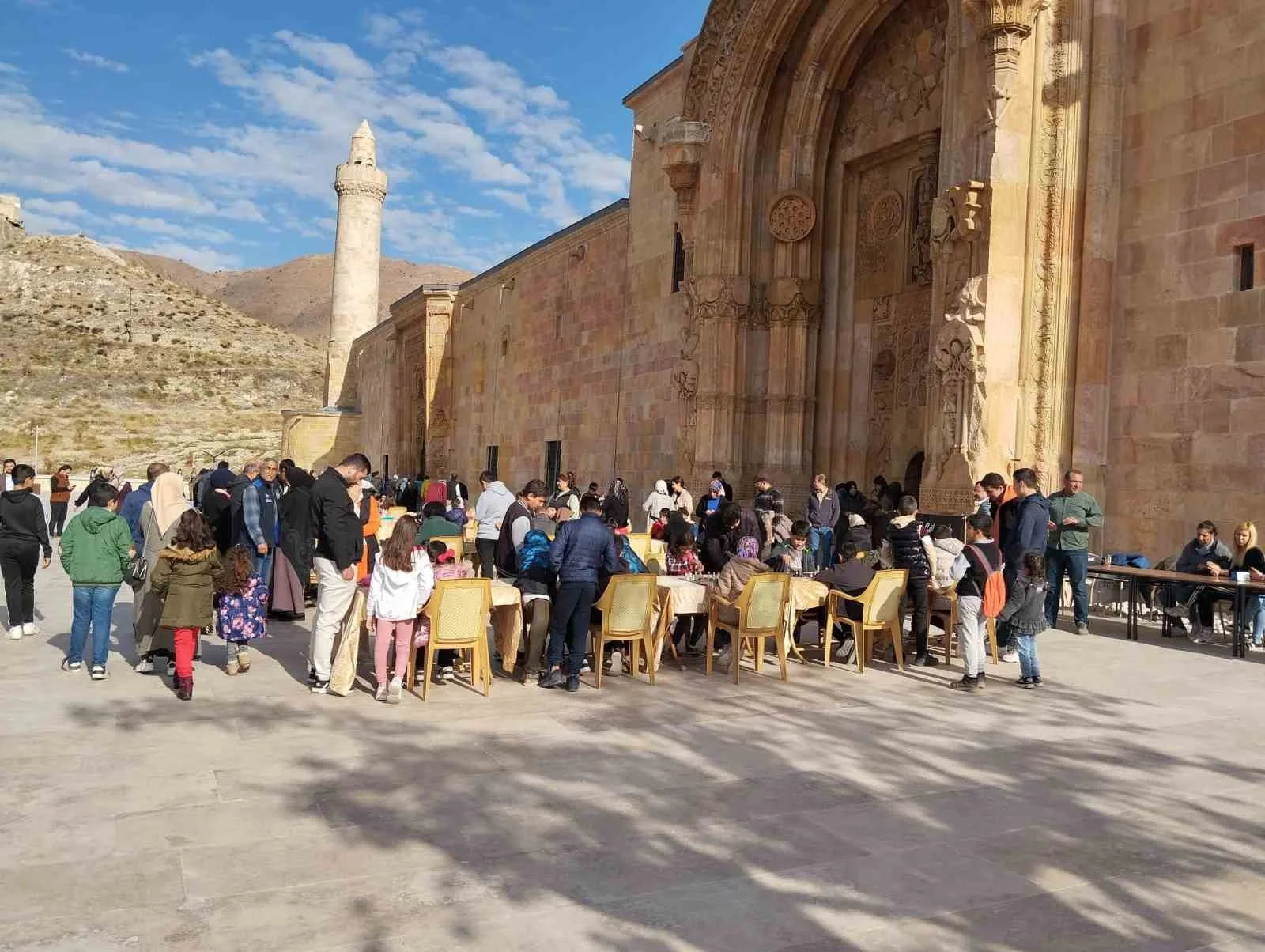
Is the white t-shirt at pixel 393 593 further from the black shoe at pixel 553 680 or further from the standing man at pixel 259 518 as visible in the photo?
the standing man at pixel 259 518

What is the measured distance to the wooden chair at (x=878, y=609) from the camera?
7762 millimetres

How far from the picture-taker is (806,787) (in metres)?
4.91

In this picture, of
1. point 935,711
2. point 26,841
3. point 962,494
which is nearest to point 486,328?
point 962,494

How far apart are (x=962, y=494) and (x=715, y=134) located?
786 cm

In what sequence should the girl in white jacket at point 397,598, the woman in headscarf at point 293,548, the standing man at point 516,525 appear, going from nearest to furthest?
the girl in white jacket at point 397,598 < the standing man at point 516,525 < the woman in headscarf at point 293,548

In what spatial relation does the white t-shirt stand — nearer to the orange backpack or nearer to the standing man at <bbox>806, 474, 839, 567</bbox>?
the orange backpack

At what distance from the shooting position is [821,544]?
11883 mm

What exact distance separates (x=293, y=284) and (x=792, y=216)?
116 metres

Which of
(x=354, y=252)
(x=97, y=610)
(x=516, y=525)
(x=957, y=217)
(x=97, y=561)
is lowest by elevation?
(x=97, y=610)

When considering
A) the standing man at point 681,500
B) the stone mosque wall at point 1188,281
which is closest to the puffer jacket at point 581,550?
the standing man at point 681,500

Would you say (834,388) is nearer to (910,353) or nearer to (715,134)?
(910,353)

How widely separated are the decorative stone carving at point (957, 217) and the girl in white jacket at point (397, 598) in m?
7.11

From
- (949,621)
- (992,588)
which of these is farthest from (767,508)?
(992,588)

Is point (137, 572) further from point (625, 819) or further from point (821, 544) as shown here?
point (821, 544)
